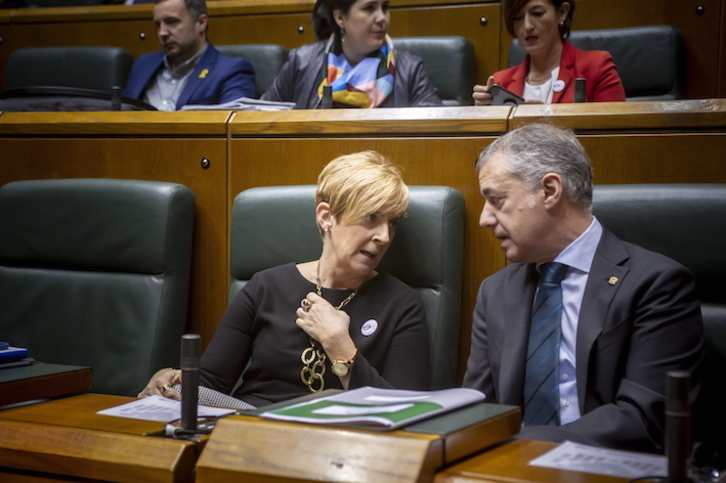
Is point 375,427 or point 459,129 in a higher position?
point 459,129

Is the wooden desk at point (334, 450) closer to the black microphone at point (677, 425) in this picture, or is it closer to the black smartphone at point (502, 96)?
the black microphone at point (677, 425)

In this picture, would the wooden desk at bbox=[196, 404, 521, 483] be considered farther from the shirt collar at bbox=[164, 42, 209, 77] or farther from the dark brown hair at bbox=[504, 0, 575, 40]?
the shirt collar at bbox=[164, 42, 209, 77]

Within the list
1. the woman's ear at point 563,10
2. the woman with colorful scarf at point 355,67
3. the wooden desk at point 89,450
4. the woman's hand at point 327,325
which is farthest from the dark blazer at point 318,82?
the wooden desk at point 89,450

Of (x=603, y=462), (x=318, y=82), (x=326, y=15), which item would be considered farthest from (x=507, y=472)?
(x=326, y=15)

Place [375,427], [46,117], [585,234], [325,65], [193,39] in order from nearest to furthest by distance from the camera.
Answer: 1. [375,427]
2. [585,234]
3. [46,117]
4. [325,65]
5. [193,39]

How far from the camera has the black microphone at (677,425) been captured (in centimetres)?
70

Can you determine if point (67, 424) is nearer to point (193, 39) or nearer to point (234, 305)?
point (234, 305)

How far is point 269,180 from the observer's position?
158cm

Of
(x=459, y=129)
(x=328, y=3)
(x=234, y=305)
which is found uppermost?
(x=328, y=3)

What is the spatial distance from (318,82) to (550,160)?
1164mm

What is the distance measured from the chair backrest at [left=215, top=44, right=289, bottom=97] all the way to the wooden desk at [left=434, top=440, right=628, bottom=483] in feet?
6.63

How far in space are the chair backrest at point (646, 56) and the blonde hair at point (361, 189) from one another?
3.93ft

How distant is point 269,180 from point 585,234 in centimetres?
63

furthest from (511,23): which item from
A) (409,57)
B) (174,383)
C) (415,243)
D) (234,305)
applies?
(174,383)
